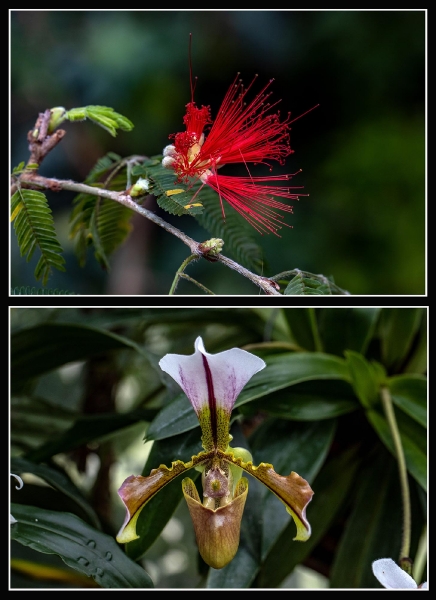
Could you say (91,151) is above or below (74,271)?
above

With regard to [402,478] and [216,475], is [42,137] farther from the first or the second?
[402,478]

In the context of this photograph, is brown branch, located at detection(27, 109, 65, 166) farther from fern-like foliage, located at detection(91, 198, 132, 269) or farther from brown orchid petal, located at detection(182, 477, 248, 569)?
brown orchid petal, located at detection(182, 477, 248, 569)

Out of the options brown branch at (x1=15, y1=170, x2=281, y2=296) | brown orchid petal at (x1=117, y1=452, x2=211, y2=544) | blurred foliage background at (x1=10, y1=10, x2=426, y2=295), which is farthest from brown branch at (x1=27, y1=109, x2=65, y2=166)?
blurred foliage background at (x1=10, y1=10, x2=426, y2=295)

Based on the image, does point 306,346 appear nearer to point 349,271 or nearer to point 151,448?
point 151,448

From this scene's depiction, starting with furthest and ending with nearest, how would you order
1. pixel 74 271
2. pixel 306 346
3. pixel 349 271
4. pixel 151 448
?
pixel 349 271 → pixel 74 271 → pixel 306 346 → pixel 151 448

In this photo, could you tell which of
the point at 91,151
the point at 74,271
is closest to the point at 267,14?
the point at 91,151

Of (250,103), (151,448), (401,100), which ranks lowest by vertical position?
(151,448)
